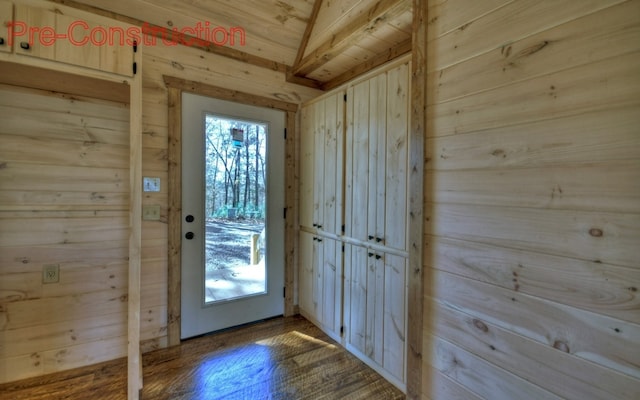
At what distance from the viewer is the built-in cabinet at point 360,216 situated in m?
1.83

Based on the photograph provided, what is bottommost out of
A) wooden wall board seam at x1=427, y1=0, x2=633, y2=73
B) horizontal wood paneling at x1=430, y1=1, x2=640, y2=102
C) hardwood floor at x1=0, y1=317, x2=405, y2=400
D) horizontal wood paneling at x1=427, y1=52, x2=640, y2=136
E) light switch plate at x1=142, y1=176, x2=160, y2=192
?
hardwood floor at x1=0, y1=317, x2=405, y2=400

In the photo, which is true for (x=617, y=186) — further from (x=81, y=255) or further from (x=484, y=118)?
(x=81, y=255)

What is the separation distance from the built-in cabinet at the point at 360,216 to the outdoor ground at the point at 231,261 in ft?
1.71

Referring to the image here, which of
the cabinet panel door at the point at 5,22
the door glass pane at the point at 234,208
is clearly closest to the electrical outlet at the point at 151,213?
the door glass pane at the point at 234,208

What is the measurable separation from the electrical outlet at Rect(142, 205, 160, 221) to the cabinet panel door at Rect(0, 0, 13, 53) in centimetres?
117

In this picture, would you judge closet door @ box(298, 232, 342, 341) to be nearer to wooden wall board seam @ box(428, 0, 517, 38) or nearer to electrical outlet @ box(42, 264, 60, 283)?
wooden wall board seam @ box(428, 0, 517, 38)

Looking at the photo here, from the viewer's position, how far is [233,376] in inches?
75.6

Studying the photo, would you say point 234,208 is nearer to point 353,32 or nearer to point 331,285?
point 331,285

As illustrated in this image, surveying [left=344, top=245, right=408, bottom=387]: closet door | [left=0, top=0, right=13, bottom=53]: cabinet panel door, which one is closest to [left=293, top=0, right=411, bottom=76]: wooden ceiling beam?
[left=344, top=245, right=408, bottom=387]: closet door

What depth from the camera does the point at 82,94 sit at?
1.94 metres

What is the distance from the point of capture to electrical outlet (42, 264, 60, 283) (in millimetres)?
1896

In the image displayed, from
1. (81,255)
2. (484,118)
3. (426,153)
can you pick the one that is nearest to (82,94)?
(81,255)

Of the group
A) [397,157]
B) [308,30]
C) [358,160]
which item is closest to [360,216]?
[358,160]

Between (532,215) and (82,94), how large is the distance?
2.72 metres
